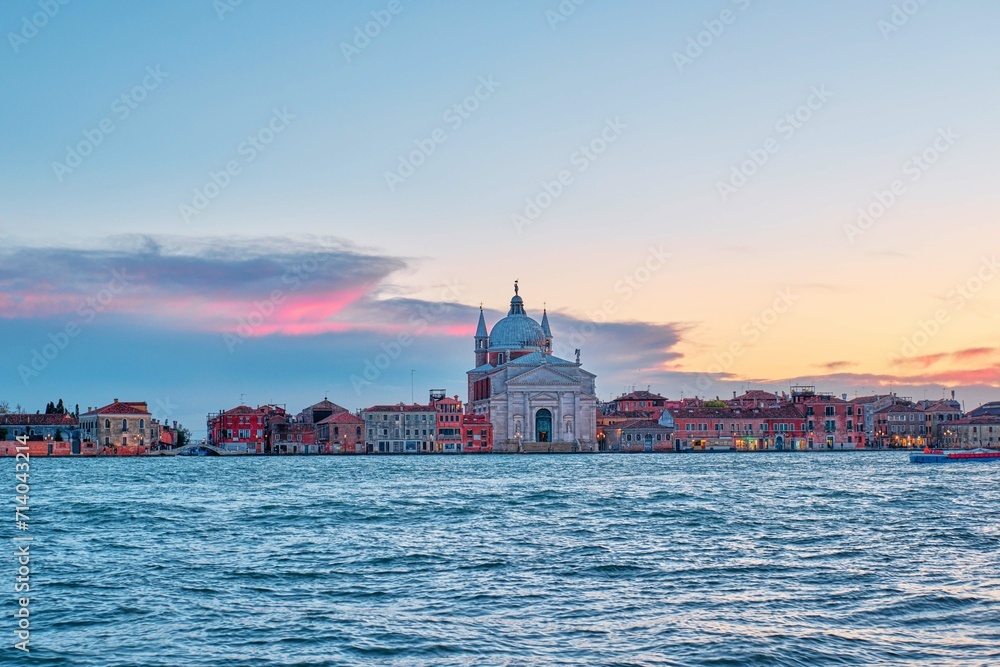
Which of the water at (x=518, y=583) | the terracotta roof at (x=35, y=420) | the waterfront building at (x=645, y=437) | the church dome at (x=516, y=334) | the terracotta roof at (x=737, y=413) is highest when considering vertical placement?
the church dome at (x=516, y=334)

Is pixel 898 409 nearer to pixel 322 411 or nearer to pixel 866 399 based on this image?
pixel 866 399

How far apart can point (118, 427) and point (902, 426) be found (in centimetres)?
6775

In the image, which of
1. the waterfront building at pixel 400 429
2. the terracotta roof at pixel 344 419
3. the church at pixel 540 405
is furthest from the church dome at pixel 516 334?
the terracotta roof at pixel 344 419

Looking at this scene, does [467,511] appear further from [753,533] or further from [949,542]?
[949,542]

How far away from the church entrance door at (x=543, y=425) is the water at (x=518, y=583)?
223ft

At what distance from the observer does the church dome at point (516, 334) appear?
11281 cm

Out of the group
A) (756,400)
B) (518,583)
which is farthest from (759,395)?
(518,583)

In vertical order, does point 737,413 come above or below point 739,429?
above

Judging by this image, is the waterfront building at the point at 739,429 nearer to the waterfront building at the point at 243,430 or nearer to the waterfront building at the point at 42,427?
the waterfront building at the point at 243,430

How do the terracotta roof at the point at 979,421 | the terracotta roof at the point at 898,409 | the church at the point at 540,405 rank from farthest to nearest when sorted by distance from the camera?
the terracotta roof at the point at 898,409 < the terracotta roof at the point at 979,421 < the church at the point at 540,405

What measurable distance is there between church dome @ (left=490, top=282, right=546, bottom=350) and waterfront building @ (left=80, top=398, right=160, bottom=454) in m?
34.9

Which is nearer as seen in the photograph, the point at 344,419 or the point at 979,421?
the point at 344,419

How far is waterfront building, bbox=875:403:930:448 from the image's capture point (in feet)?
354

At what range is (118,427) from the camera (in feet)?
292
